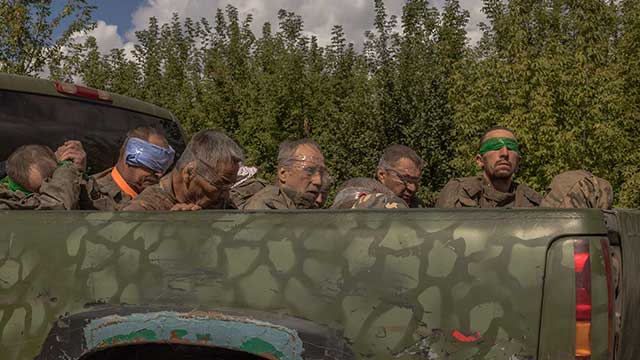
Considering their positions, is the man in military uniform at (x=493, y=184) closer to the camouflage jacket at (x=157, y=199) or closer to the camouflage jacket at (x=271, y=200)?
the camouflage jacket at (x=271, y=200)

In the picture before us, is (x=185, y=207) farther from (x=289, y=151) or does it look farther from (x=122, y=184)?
(x=289, y=151)

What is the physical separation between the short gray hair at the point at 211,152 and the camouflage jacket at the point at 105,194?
0.55 metres

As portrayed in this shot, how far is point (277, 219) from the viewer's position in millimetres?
2209

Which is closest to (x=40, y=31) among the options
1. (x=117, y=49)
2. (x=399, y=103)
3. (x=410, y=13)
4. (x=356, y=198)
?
(x=399, y=103)

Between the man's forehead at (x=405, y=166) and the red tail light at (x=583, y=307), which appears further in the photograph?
the man's forehead at (x=405, y=166)

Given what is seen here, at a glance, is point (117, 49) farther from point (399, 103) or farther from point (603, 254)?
point (603, 254)

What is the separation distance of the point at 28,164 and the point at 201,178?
99cm

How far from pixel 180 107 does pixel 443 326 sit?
822 inches

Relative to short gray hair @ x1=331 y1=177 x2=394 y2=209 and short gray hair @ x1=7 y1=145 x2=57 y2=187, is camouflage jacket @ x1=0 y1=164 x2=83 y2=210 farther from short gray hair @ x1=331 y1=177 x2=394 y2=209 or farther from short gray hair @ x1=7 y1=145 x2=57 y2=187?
short gray hair @ x1=331 y1=177 x2=394 y2=209

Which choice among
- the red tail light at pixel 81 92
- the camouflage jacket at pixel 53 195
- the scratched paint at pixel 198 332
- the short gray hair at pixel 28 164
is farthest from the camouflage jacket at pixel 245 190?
the scratched paint at pixel 198 332

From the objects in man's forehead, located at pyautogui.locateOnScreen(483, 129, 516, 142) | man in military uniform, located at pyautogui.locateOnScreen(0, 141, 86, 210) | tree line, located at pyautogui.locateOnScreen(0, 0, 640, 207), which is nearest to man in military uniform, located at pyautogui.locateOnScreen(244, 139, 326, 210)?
man in military uniform, located at pyautogui.locateOnScreen(0, 141, 86, 210)

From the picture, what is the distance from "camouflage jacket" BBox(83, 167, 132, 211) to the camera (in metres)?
3.51

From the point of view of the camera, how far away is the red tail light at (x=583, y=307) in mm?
1889

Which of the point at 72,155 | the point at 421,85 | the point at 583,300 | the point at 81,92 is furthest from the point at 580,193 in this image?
the point at 421,85
